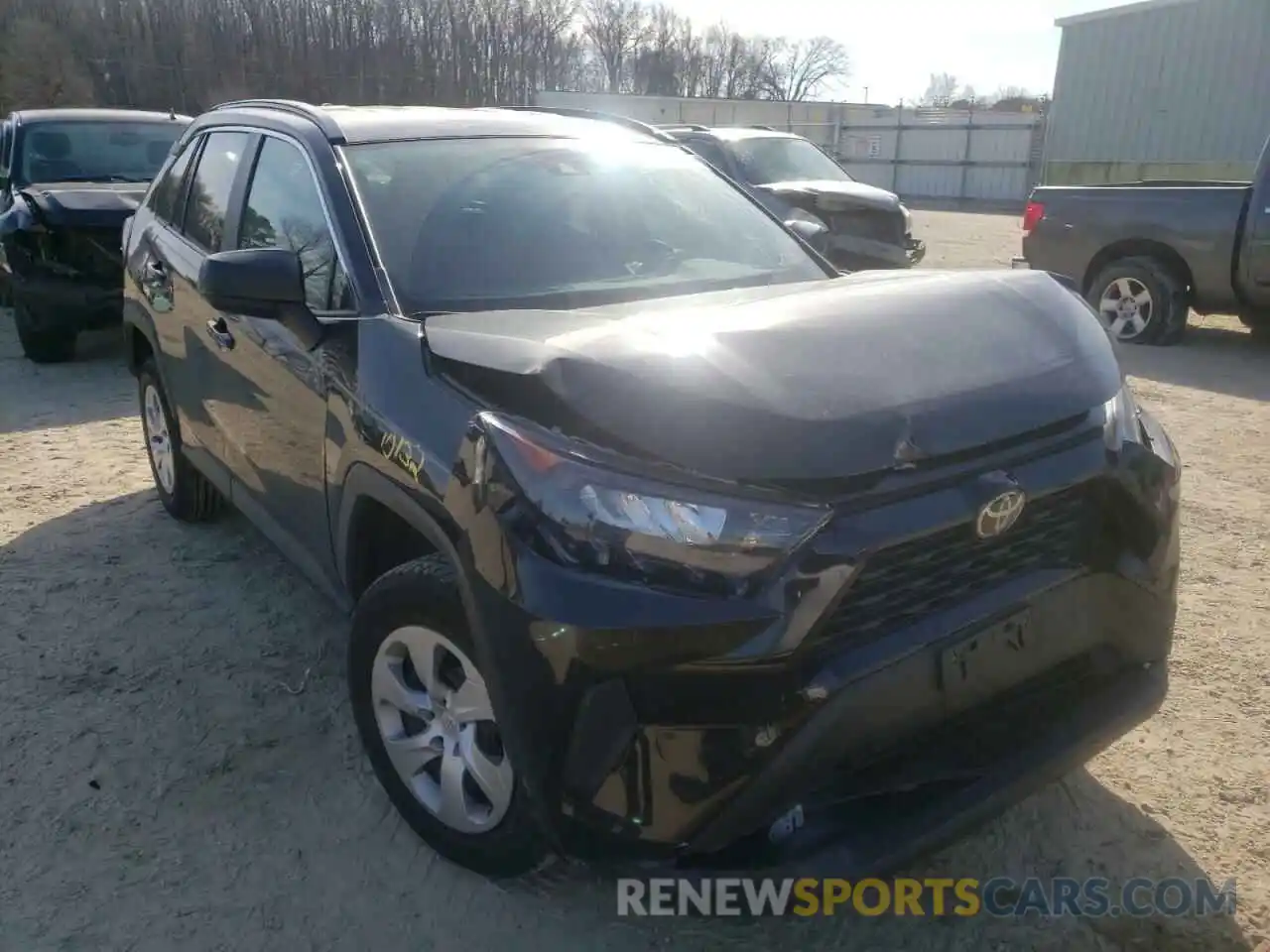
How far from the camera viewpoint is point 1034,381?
220 cm

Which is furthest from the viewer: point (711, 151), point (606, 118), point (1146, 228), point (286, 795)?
point (711, 151)

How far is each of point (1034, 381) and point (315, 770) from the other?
2.18 meters

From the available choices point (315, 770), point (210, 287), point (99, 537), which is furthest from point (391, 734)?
point (99, 537)

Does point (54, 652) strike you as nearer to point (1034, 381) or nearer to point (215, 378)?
point (215, 378)

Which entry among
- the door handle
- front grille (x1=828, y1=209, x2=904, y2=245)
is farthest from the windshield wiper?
front grille (x1=828, y1=209, x2=904, y2=245)

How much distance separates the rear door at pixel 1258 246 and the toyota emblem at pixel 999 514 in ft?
23.6

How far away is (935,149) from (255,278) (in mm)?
32441

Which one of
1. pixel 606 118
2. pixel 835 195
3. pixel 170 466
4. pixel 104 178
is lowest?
pixel 170 466

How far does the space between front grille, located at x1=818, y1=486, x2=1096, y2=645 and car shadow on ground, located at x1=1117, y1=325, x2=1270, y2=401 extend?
5.73 m

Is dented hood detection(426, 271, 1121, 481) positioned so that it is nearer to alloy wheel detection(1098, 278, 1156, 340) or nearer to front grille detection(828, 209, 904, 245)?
alloy wheel detection(1098, 278, 1156, 340)

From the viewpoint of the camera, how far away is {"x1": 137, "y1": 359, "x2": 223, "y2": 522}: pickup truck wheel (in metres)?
4.43

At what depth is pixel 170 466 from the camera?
4.59 meters

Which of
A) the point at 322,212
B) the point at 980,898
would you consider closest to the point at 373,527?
the point at 322,212

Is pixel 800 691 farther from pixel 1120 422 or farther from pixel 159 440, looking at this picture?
pixel 159 440
